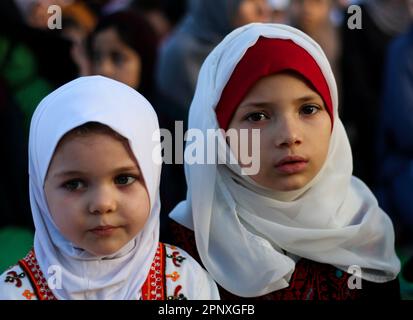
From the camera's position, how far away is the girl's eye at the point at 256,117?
263cm

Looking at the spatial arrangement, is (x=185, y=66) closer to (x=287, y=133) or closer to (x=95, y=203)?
(x=287, y=133)

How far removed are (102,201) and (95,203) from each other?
19mm

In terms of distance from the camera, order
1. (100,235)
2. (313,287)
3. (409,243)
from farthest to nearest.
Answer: (409,243) < (313,287) < (100,235)

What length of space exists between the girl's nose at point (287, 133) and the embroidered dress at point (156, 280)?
1.30 feet

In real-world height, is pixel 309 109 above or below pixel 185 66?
below

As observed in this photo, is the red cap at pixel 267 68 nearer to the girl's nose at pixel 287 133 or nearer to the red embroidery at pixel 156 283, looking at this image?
the girl's nose at pixel 287 133

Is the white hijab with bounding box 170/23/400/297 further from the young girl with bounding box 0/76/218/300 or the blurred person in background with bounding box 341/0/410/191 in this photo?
the blurred person in background with bounding box 341/0/410/191

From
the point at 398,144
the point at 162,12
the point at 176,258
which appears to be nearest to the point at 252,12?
the point at 398,144

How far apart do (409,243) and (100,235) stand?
233 cm

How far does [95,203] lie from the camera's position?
2.31 metres

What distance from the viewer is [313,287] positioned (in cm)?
269

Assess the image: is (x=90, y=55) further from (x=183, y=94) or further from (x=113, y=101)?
(x=113, y=101)
